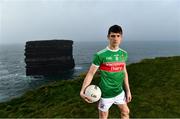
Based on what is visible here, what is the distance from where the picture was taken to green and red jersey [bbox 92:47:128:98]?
781 cm

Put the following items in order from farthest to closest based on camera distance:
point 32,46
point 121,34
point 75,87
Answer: point 32,46 < point 75,87 < point 121,34

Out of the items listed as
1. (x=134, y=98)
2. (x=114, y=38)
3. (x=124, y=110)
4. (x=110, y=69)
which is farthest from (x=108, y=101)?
(x=134, y=98)

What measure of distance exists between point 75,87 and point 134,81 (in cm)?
372

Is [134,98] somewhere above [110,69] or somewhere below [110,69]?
below

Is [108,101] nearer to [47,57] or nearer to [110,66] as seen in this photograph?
[110,66]

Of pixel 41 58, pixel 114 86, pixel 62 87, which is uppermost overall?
pixel 114 86

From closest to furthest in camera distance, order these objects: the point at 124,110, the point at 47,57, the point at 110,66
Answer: the point at 110,66
the point at 124,110
the point at 47,57

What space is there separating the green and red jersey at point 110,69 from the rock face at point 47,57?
107222 mm

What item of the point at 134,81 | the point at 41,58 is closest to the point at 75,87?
the point at 134,81

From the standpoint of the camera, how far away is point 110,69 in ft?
25.8

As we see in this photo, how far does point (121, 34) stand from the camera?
788cm

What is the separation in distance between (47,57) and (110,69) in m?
112

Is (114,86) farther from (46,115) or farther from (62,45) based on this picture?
(62,45)

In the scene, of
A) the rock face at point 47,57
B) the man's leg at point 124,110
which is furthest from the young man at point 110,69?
the rock face at point 47,57
